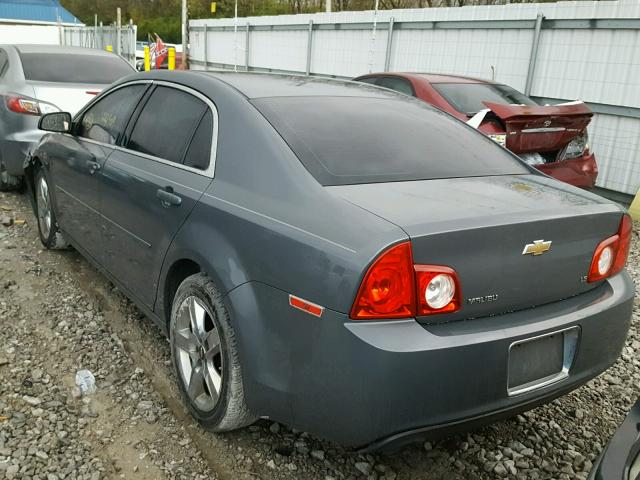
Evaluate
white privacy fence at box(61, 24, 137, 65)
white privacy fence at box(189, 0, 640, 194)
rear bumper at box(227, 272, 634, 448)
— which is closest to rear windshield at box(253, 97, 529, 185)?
rear bumper at box(227, 272, 634, 448)

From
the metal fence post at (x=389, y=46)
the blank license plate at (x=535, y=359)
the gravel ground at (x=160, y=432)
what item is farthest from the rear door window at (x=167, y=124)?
the metal fence post at (x=389, y=46)

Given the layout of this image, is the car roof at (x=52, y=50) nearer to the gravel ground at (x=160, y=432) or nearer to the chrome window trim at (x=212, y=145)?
the chrome window trim at (x=212, y=145)

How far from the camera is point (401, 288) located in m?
1.98

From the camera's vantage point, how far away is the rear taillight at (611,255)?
2.44 metres

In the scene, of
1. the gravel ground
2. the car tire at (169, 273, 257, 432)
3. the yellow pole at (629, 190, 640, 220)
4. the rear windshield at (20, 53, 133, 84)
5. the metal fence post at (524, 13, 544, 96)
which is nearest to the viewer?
the car tire at (169, 273, 257, 432)

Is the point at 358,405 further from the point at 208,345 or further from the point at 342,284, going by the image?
the point at 208,345

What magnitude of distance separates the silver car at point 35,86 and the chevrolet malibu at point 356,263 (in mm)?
3455

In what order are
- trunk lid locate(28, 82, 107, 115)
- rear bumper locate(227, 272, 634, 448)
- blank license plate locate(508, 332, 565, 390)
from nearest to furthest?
rear bumper locate(227, 272, 634, 448) → blank license plate locate(508, 332, 565, 390) → trunk lid locate(28, 82, 107, 115)

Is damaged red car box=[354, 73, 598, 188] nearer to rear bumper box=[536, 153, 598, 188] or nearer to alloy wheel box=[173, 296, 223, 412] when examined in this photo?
rear bumper box=[536, 153, 598, 188]

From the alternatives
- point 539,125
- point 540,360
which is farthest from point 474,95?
point 540,360

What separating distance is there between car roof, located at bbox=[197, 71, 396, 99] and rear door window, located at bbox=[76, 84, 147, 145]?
0.63m

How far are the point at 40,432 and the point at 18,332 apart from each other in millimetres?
1138

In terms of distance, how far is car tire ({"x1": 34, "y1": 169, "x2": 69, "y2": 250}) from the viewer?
15.5ft

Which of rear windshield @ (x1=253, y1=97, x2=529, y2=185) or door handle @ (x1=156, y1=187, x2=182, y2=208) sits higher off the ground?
rear windshield @ (x1=253, y1=97, x2=529, y2=185)
